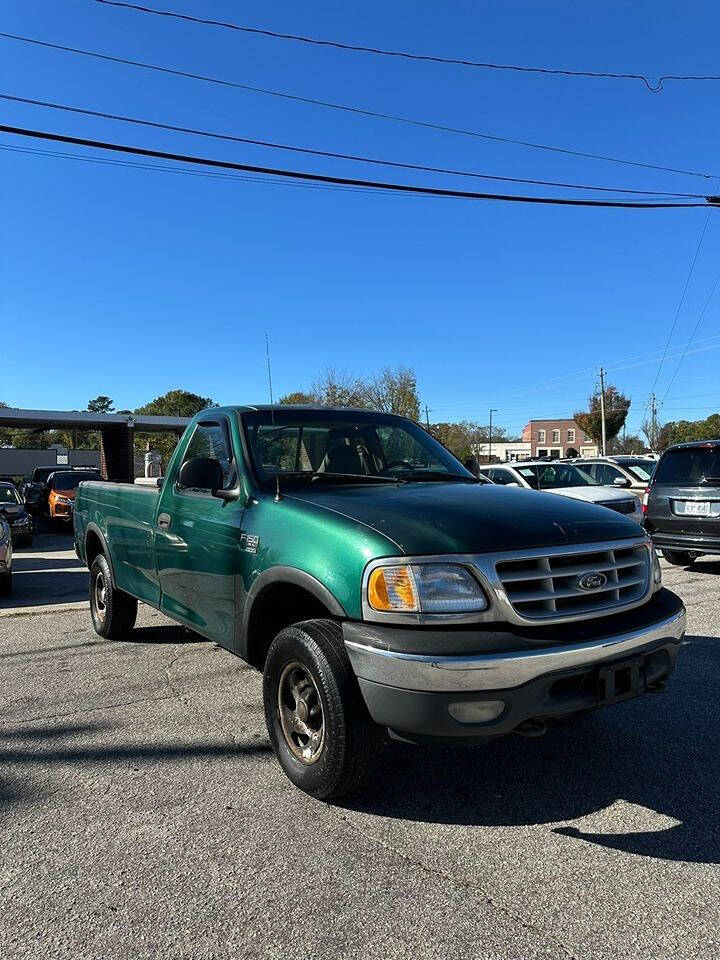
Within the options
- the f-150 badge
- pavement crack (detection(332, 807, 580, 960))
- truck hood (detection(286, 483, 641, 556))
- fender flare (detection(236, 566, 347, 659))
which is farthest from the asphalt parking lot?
truck hood (detection(286, 483, 641, 556))

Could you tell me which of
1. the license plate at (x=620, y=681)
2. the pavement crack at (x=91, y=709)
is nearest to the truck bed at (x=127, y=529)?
the pavement crack at (x=91, y=709)

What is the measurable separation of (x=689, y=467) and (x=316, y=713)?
8472 millimetres

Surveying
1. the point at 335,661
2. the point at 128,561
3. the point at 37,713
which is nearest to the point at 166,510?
the point at 128,561

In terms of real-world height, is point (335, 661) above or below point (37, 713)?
above

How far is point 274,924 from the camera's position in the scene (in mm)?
2449

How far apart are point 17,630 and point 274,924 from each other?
5.54 m

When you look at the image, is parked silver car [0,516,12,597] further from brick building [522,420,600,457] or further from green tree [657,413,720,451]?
brick building [522,420,600,457]

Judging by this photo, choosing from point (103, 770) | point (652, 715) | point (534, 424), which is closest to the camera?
point (103, 770)

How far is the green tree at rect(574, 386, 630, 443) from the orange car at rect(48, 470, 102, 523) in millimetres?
51830

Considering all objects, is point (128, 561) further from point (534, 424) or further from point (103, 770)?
point (534, 424)

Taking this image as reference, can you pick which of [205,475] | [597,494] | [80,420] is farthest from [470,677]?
[80,420]

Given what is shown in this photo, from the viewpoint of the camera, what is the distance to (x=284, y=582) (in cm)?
346

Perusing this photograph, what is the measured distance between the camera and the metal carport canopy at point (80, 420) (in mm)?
31328

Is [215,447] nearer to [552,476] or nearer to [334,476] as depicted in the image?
[334,476]
